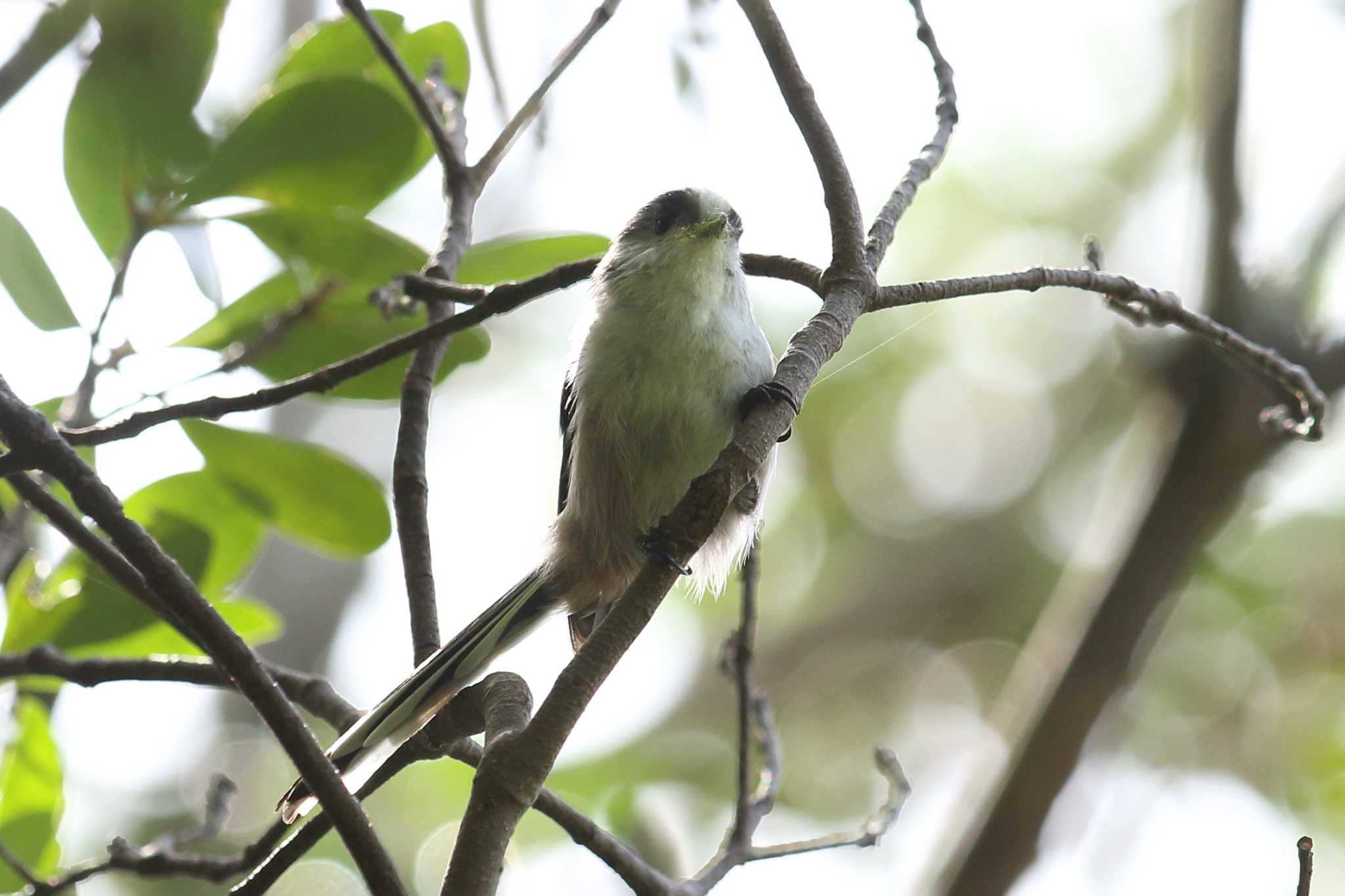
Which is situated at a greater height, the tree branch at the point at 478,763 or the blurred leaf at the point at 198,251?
the blurred leaf at the point at 198,251

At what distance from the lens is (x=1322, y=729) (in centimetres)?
529

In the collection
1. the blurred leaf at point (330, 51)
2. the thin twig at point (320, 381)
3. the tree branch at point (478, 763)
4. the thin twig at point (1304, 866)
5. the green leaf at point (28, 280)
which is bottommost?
the thin twig at point (1304, 866)

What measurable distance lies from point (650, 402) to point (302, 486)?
2.32ft

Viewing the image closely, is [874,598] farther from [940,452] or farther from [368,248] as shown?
[368,248]

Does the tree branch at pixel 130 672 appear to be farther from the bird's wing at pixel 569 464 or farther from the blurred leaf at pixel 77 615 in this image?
the bird's wing at pixel 569 464

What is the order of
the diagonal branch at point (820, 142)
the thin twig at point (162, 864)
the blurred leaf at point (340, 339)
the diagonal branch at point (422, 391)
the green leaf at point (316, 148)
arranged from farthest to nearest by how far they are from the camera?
the blurred leaf at point (340, 339)
the green leaf at point (316, 148)
the diagonal branch at point (422, 391)
the thin twig at point (162, 864)
the diagonal branch at point (820, 142)

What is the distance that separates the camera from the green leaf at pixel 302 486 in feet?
7.76

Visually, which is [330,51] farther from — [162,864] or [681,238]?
[162,864]

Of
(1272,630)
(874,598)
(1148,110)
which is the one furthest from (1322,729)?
(1148,110)

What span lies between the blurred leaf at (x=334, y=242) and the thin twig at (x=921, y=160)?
90cm

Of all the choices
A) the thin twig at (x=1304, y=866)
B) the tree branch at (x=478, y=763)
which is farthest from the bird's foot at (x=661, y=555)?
the thin twig at (x=1304, y=866)

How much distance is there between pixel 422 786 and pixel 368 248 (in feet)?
14.1

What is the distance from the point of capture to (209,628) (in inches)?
50.6

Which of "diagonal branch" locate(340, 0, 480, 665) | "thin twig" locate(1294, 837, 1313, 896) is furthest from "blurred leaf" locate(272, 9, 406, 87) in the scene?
"thin twig" locate(1294, 837, 1313, 896)
